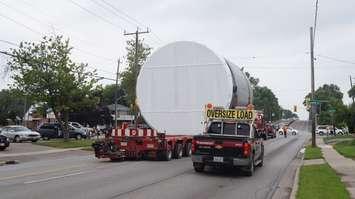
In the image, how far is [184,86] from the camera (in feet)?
80.0

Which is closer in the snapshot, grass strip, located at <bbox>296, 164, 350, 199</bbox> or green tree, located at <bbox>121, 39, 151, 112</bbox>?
grass strip, located at <bbox>296, 164, 350, 199</bbox>

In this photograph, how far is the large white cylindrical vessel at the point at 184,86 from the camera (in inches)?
933

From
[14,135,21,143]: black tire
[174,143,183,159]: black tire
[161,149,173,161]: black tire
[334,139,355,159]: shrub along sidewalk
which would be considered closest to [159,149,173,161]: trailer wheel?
[161,149,173,161]: black tire

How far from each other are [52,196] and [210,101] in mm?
12516

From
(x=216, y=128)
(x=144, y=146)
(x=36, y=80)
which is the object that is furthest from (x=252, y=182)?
(x=36, y=80)

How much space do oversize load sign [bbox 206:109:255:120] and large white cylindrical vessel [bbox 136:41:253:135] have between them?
258cm

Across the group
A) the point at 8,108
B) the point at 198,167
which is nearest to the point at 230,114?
the point at 198,167

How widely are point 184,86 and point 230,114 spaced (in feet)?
14.6

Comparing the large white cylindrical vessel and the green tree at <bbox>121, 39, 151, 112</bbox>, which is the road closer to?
the large white cylindrical vessel

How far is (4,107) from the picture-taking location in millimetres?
109938

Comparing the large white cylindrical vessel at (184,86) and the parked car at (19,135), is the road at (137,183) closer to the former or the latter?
the large white cylindrical vessel at (184,86)

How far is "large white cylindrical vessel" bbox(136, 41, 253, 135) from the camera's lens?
23688 millimetres

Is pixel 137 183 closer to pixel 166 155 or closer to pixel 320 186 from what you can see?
pixel 320 186

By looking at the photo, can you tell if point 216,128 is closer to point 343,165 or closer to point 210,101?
point 210,101
